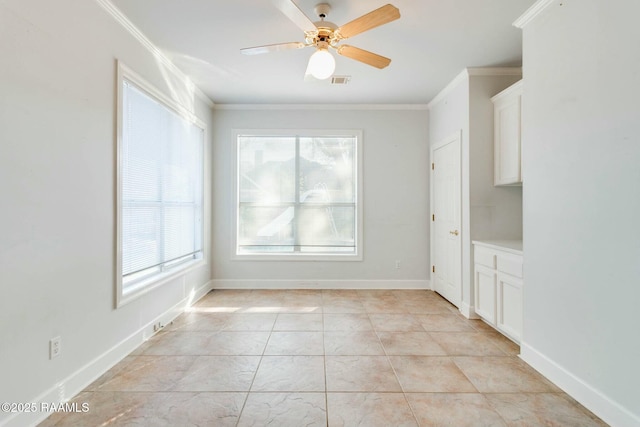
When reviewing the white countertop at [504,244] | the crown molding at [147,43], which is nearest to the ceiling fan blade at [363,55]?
the crown molding at [147,43]

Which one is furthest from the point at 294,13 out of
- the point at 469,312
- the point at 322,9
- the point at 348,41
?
the point at 469,312

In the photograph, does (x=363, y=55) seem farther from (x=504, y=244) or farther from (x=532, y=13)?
(x=504, y=244)

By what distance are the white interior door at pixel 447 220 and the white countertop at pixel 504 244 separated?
0.39 meters

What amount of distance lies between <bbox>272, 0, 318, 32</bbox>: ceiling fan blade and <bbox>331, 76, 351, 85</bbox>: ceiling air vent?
4.46 ft

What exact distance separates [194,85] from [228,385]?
3413 mm

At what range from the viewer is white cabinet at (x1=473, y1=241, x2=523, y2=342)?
261cm

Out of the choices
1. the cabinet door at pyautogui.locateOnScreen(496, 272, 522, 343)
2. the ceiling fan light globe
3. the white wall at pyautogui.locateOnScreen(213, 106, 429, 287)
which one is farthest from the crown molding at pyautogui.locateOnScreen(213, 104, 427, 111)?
the cabinet door at pyautogui.locateOnScreen(496, 272, 522, 343)

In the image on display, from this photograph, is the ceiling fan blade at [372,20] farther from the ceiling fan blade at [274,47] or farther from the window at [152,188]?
the window at [152,188]

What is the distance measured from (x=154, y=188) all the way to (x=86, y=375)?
1.65 metres

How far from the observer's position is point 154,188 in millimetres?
2998

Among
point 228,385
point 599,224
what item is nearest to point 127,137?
point 228,385

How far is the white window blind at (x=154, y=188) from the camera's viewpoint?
8.46 ft

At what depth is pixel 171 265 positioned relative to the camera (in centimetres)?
341

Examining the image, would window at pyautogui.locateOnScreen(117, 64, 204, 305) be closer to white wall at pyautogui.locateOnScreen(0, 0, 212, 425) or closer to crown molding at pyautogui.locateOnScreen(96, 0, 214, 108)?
white wall at pyautogui.locateOnScreen(0, 0, 212, 425)
